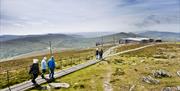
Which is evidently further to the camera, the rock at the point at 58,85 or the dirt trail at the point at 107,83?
the dirt trail at the point at 107,83

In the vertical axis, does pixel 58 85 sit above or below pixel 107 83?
above

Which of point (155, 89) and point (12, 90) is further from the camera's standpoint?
point (155, 89)

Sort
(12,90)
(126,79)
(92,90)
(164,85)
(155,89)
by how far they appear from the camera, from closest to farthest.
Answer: (12,90)
(92,90)
(155,89)
(164,85)
(126,79)

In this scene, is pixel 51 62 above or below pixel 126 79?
above

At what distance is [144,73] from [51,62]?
49.6ft

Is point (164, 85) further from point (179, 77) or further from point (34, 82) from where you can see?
point (34, 82)

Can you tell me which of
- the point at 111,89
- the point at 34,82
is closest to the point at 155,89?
the point at 111,89

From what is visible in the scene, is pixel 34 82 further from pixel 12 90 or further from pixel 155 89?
pixel 155 89

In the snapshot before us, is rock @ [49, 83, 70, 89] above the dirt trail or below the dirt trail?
above

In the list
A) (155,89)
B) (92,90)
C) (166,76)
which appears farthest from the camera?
(166,76)

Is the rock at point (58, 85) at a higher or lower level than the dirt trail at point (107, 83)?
higher

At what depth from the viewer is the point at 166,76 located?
119ft

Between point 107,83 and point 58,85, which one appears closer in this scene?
point 58,85

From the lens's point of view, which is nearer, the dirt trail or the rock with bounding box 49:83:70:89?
the rock with bounding box 49:83:70:89
